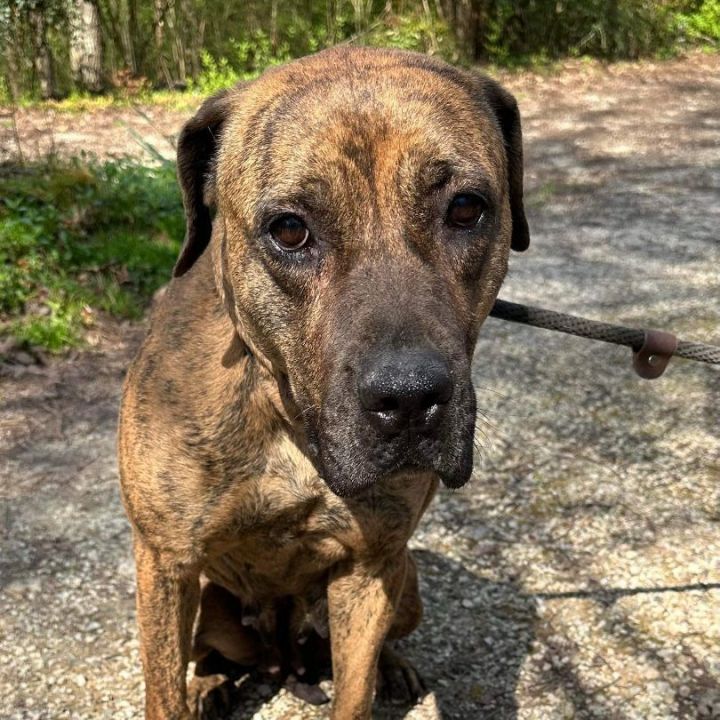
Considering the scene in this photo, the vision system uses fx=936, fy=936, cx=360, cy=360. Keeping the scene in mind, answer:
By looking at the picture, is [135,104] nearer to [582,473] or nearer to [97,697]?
[582,473]

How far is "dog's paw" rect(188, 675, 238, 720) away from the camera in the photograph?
A: 296 cm

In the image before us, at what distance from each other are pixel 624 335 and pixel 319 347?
43.3 inches

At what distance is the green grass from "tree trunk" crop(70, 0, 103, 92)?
17.6 ft

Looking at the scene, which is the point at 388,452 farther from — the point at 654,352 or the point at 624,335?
Result: the point at 654,352

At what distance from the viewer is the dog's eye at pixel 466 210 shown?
2.18 meters

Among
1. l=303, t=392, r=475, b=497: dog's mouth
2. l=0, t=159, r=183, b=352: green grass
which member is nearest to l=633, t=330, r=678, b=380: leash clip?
l=303, t=392, r=475, b=497: dog's mouth

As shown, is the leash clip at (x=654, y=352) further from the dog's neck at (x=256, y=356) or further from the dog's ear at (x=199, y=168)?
the dog's ear at (x=199, y=168)

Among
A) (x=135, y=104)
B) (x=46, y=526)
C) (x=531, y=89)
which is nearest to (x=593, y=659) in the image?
(x=46, y=526)

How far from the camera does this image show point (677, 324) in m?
5.66

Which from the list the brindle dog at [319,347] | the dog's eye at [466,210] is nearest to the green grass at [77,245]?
the brindle dog at [319,347]

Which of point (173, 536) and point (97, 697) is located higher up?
point (173, 536)

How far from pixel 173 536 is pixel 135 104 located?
1017 cm

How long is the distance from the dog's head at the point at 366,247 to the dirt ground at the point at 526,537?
61 centimetres

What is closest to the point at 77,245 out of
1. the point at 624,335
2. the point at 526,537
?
the point at 526,537
